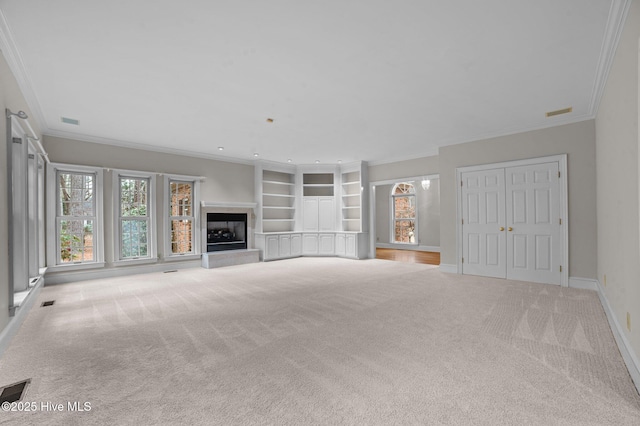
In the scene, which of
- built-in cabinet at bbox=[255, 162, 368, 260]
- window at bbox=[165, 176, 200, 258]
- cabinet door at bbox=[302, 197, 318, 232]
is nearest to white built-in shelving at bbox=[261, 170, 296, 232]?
built-in cabinet at bbox=[255, 162, 368, 260]

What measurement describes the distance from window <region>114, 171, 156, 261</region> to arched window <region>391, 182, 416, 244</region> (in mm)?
8032

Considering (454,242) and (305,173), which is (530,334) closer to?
(454,242)

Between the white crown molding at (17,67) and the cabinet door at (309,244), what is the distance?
611 cm

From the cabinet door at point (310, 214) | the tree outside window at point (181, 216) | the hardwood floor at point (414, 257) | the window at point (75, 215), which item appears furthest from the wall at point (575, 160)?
the window at point (75, 215)

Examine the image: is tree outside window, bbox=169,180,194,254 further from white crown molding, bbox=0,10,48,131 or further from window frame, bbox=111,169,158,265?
white crown molding, bbox=0,10,48,131

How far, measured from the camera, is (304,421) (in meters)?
1.68

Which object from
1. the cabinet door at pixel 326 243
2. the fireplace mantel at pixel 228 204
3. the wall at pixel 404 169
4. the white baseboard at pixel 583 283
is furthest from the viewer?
the cabinet door at pixel 326 243

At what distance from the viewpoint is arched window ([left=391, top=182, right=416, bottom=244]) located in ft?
36.4

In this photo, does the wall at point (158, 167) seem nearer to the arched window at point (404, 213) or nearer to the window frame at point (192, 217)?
the window frame at point (192, 217)

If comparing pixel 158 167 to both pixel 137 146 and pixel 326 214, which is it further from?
pixel 326 214

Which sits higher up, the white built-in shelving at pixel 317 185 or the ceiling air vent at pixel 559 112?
the ceiling air vent at pixel 559 112

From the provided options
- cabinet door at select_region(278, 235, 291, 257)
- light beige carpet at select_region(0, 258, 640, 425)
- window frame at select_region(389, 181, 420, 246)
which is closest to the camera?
light beige carpet at select_region(0, 258, 640, 425)

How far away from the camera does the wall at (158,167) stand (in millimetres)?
5660

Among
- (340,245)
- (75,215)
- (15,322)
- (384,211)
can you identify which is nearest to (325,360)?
(15,322)
